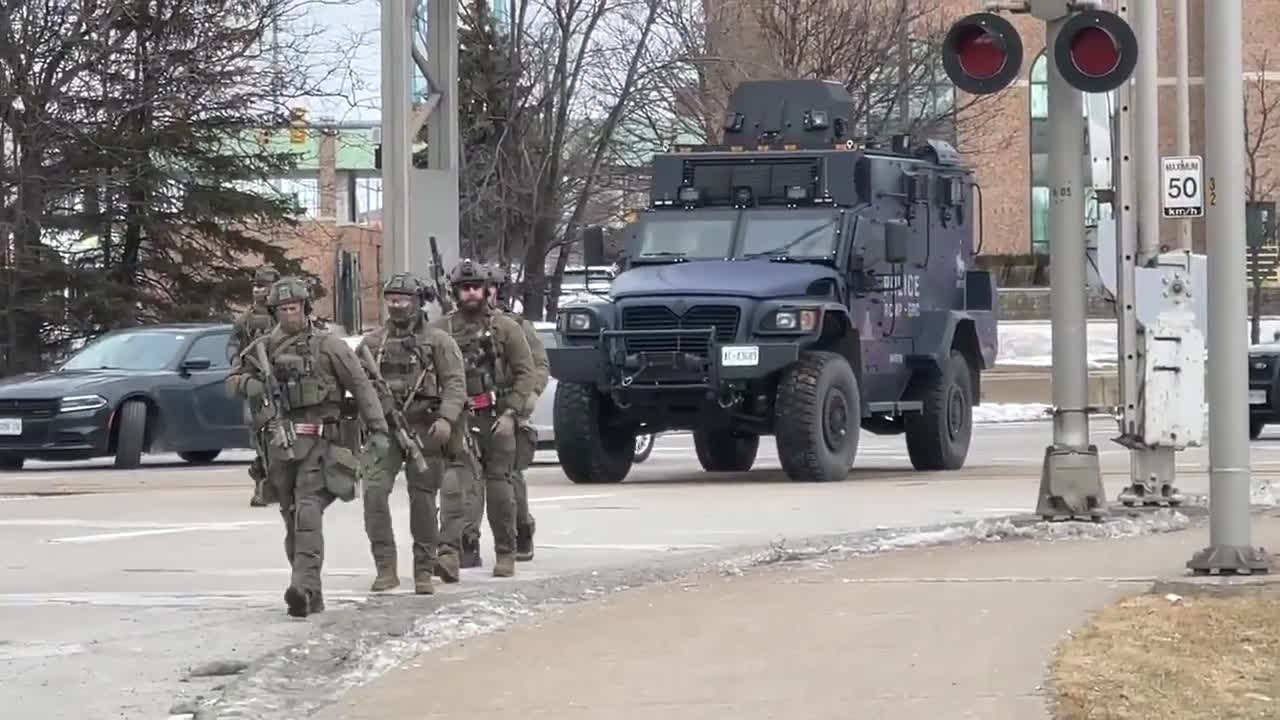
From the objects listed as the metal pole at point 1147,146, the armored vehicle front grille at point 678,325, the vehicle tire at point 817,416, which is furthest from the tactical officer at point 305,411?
the vehicle tire at point 817,416

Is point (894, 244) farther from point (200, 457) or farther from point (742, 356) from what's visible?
point (200, 457)

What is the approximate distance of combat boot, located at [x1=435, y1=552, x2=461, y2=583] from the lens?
1270cm

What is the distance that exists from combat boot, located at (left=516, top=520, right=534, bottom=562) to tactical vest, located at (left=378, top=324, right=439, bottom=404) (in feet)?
5.79

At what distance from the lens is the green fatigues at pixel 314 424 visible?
449 inches

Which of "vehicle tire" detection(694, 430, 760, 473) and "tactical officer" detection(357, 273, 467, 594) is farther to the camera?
"vehicle tire" detection(694, 430, 760, 473)

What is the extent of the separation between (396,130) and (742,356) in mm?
4791

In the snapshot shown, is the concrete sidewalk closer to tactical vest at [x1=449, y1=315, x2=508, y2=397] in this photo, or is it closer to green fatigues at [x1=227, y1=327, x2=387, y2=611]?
green fatigues at [x1=227, y1=327, x2=387, y2=611]

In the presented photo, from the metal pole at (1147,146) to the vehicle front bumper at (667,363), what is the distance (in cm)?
447

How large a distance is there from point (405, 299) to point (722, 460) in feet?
37.7

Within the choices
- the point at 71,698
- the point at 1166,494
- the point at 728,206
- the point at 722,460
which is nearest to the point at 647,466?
the point at 722,460

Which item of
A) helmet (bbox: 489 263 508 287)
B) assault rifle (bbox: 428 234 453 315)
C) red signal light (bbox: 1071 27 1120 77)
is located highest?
red signal light (bbox: 1071 27 1120 77)

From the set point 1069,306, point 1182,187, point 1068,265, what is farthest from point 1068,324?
point 1182,187

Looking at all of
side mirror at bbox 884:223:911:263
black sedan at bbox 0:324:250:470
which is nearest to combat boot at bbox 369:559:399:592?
side mirror at bbox 884:223:911:263

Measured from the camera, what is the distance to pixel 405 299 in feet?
40.5
